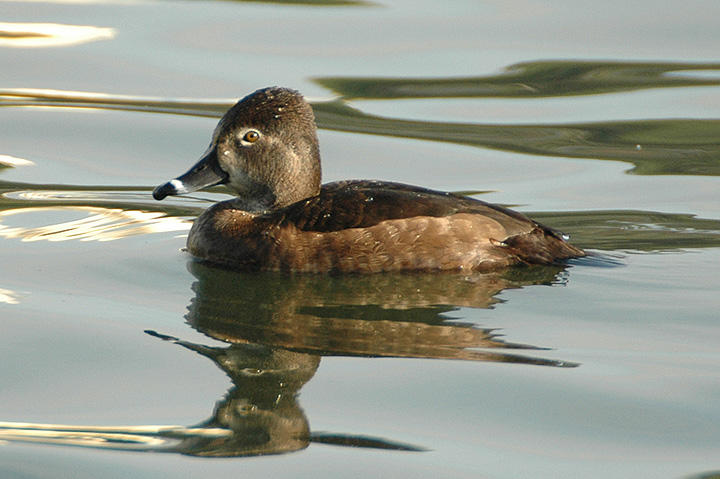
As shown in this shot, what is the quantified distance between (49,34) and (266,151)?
607 cm

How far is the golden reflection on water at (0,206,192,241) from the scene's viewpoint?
6.89 meters

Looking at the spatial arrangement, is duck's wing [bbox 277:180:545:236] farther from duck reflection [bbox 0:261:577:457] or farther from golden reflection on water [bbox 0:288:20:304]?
golden reflection on water [bbox 0:288:20:304]

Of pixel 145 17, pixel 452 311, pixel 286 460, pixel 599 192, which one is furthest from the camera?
pixel 145 17

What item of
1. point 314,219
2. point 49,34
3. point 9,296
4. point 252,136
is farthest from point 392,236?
point 49,34

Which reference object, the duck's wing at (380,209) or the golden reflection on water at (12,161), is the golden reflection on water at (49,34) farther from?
the duck's wing at (380,209)

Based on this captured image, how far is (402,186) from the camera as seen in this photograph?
6.25m

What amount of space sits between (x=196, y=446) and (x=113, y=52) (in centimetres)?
796

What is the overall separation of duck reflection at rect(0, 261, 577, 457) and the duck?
93 millimetres

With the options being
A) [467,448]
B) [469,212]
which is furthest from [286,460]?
[469,212]

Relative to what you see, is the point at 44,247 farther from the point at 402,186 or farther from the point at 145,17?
the point at 145,17

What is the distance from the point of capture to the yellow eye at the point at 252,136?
6.46 metres

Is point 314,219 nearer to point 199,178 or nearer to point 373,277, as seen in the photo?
point 373,277

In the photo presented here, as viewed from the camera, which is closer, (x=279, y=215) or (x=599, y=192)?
(x=279, y=215)

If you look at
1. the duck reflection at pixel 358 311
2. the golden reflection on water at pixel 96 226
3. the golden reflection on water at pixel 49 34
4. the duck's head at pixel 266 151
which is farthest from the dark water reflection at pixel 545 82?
the duck reflection at pixel 358 311
